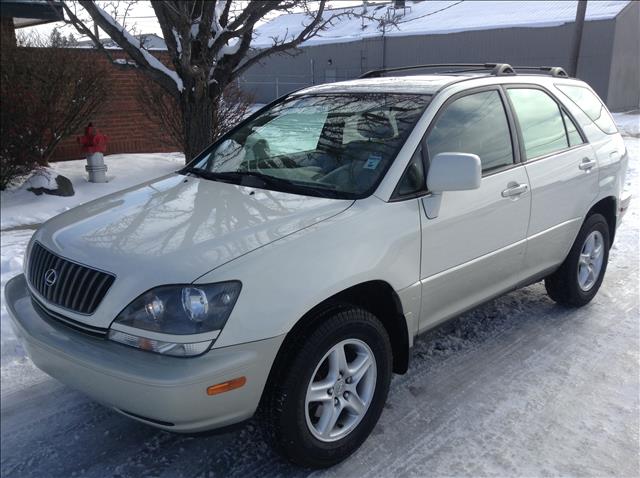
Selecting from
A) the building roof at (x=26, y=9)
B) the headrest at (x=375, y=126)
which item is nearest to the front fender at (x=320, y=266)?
the headrest at (x=375, y=126)

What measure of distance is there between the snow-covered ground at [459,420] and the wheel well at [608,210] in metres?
0.78

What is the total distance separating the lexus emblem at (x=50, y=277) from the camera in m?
2.73

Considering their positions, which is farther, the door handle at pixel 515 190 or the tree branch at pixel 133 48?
the tree branch at pixel 133 48

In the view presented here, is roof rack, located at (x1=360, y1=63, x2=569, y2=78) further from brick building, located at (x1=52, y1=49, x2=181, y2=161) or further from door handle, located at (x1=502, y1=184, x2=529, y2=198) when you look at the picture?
brick building, located at (x1=52, y1=49, x2=181, y2=161)

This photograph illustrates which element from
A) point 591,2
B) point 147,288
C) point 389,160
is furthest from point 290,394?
point 591,2

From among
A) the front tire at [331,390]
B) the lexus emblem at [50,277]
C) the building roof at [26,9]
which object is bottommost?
the front tire at [331,390]

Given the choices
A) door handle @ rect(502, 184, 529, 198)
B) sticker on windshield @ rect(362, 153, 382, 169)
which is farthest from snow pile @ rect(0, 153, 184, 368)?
door handle @ rect(502, 184, 529, 198)

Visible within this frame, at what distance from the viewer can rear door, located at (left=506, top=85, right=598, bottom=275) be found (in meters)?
3.93

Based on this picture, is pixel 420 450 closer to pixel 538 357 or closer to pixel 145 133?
pixel 538 357

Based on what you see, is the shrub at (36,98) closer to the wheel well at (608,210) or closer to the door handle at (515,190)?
Result: the door handle at (515,190)

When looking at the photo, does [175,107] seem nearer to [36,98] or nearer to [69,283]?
[36,98]

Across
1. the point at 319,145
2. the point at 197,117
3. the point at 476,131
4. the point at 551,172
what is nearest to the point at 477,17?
the point at 197,117

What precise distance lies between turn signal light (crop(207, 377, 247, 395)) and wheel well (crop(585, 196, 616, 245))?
3282 mm

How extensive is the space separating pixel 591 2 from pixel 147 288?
28835 millimetres
